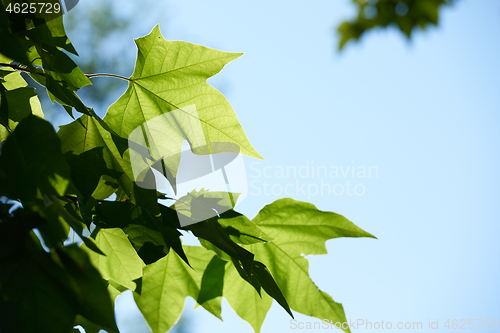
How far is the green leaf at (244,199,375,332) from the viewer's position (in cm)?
46

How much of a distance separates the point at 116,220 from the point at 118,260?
0.33 feet

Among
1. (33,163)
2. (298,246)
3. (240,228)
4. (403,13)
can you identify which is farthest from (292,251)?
(403,13)

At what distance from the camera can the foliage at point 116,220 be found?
0.24 meters

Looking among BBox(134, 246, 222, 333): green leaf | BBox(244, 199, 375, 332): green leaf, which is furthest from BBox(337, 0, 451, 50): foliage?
BBox(134, 246, 222, 333): green leaf

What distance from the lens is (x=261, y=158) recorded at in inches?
17.3

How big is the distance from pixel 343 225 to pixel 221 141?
0.20 meters

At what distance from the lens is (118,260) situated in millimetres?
441

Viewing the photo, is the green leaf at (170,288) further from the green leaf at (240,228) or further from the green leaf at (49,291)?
the green leaf at (49,291)

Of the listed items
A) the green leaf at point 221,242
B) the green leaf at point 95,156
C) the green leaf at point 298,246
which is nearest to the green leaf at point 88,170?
the green leaf at point 95,156

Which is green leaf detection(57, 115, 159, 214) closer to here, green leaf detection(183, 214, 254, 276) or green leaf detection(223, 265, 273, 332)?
green leaf detection(183, 214, 254, 276)

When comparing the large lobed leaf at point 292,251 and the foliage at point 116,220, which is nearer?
the foliage at point 116,220

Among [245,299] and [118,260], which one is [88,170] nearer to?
[118,260]

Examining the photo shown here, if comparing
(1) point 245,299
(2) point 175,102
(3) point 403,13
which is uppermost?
(3) point 403,13

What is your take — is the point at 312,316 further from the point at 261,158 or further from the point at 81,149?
the point at 81,149
